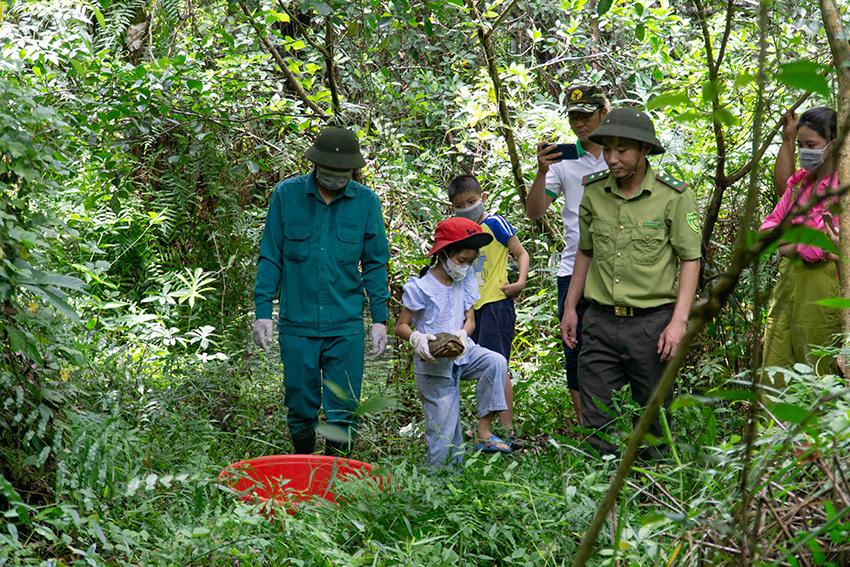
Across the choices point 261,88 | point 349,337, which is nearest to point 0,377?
point 349,337

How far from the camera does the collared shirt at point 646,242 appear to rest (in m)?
4.85

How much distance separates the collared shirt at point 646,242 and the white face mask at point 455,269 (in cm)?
76

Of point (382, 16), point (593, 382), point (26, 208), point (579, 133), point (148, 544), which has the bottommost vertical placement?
point (148, 544)

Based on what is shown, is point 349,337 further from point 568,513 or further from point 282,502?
point 568,513

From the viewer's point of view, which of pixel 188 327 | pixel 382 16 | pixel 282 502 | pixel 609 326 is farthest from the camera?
pixel 188 327

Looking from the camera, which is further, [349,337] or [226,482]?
[349,337]

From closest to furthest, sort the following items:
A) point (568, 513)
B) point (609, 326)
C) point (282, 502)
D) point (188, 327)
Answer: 1. point (568, 513)
2. point (282, 502)
3. point (609, 326)
4. point (188, 327)

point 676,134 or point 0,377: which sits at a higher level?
point 676,134

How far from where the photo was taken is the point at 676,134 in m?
7.20

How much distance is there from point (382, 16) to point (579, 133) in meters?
1.43

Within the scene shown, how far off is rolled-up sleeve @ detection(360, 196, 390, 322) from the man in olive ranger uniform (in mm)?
1318

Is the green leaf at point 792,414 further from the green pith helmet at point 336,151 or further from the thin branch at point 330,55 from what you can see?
the thin branch at point 330,55

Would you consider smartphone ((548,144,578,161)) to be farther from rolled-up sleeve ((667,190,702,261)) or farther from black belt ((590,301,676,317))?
black belt ((590,301,676,317))

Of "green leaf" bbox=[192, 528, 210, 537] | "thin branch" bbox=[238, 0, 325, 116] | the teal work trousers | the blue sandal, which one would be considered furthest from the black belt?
"thin branch" bbox=[238, 0, 325, 116]
